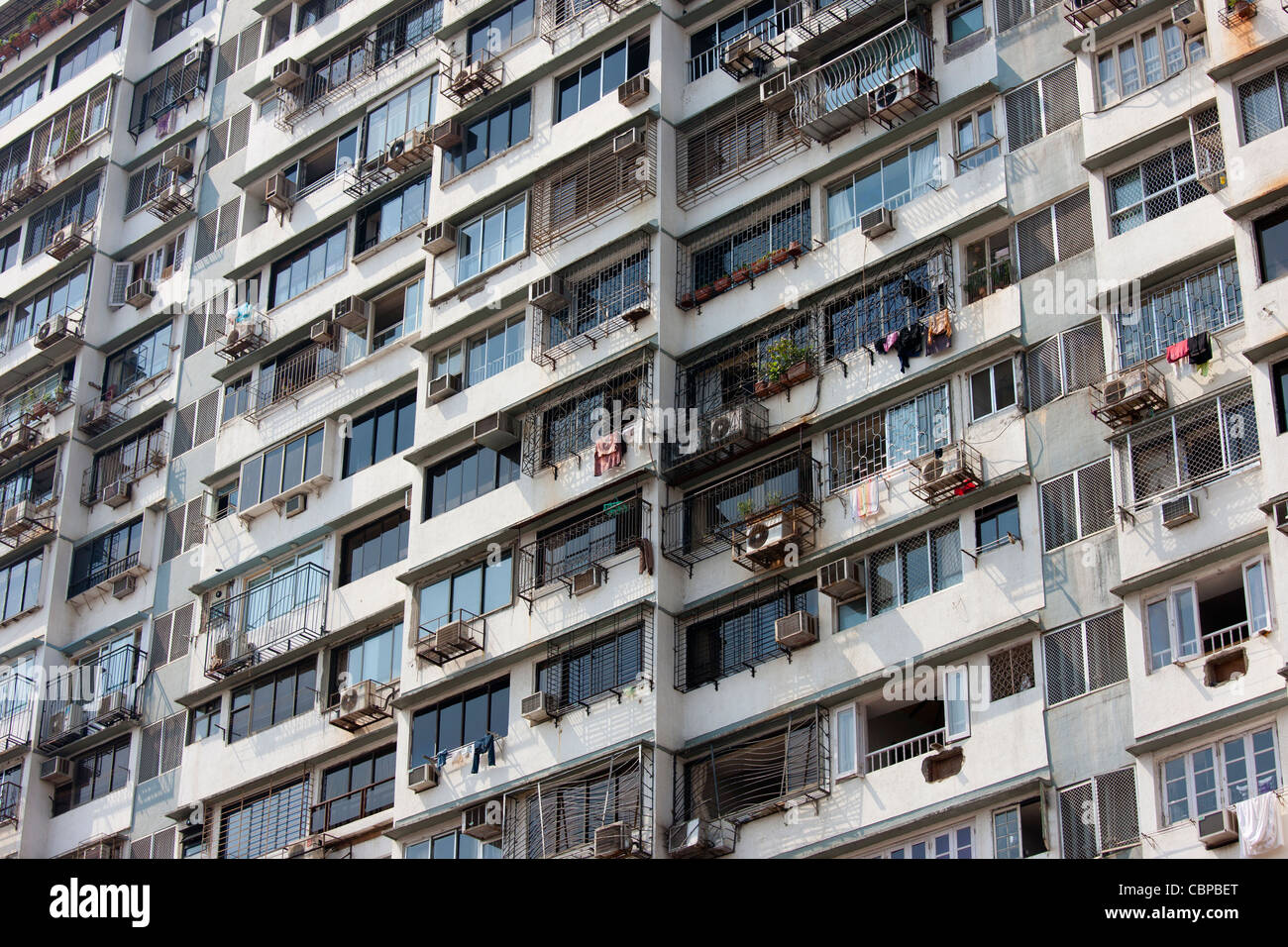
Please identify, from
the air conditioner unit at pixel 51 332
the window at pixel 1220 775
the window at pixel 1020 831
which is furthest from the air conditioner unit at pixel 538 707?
the air conditioner unit at pixel 51 332

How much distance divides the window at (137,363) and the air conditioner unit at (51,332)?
115 cm

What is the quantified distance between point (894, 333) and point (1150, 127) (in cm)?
467

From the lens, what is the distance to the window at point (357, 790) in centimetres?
3456

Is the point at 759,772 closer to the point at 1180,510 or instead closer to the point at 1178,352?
the point at 1180,510

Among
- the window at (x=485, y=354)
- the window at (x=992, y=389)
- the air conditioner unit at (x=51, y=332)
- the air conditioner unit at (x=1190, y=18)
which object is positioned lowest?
the window at (x=992, y=389)

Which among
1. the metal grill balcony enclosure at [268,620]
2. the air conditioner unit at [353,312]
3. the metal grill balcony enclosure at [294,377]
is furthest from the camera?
the metal grill balcony enclosure at [294,377]

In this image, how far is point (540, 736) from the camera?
103 feet

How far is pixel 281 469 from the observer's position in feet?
126

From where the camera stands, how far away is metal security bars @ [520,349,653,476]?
3291cm

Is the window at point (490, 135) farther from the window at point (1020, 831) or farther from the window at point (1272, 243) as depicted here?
the window at point (1020, 831)

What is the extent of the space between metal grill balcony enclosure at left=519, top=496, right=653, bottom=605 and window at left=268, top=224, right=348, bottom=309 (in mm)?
9650

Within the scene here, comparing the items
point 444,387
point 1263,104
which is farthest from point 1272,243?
point 444,387
